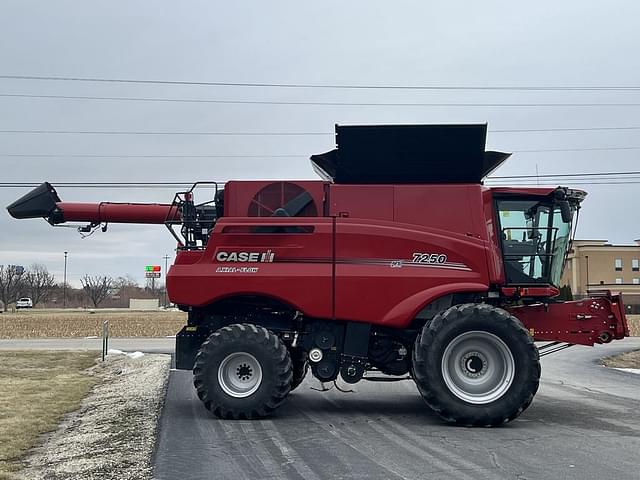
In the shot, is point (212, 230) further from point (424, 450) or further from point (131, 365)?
point (131, 365)

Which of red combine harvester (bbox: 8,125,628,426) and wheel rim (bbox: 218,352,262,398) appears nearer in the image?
red combine harvester (bbox: 8,125,628,426)

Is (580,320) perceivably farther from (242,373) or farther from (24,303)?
(24,303)

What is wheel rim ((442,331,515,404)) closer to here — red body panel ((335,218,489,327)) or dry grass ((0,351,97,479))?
red body panel ((335,218,489,327))

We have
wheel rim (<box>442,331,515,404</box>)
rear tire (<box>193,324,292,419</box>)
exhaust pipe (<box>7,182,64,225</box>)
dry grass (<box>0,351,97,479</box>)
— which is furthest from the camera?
exhaust pipe (<box>7,182,64,225</box>)

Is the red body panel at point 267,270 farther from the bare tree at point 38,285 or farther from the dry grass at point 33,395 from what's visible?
the bare tree at point 38,285

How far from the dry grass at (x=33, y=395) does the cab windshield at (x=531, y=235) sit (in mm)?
6940

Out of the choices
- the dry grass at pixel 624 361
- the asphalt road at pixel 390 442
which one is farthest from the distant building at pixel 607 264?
the asphalt road at pixel 390 442

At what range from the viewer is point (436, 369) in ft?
31.8

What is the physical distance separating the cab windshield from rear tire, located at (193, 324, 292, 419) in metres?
3.65

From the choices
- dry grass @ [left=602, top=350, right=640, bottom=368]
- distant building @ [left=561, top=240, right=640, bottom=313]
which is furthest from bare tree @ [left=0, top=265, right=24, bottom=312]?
dry grass @ [left=602, top=350, right=640, bottom=368]

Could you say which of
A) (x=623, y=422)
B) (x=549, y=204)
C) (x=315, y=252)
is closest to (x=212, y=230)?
(x=315, y=252)

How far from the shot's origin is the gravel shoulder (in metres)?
6.96

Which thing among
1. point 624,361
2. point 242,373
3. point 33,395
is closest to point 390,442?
point 242,373

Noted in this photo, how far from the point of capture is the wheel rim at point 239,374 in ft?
32.8
